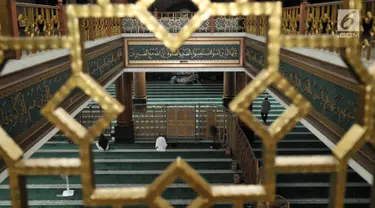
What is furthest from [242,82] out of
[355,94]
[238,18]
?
[355,94]

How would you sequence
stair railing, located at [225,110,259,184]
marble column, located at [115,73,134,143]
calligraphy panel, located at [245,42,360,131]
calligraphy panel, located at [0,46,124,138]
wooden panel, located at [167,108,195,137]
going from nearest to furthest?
1. calligraphy panel, located at [0,46,124,138]
2. calligraphy panel, located at [245,42,360,131]
3. stair railing, located at [225,110,259,184]
4. marble column, located at [115,73,134,143]
5. wooden panel, located at [167,108,195,137]

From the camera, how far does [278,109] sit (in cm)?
1246

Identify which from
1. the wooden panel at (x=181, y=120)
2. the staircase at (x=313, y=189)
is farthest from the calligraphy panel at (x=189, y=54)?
the staircase at (x=313, y=189)

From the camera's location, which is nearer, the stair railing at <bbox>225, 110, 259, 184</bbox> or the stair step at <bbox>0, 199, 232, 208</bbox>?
the stair railing at <bbox>225, 110, 259, 184</bbox>

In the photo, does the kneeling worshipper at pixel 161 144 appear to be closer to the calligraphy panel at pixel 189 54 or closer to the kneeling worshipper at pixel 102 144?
the kneeling worshipper at pixel 102 144

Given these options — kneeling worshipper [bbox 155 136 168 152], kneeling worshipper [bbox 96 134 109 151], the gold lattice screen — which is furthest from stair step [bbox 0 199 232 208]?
the gold lattice screen

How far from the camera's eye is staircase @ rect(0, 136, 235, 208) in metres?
6.54

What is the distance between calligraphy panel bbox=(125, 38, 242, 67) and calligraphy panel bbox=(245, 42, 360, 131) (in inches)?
144

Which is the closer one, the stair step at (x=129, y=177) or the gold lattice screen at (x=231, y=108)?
the gold lattice screen at (x=231, y=108)

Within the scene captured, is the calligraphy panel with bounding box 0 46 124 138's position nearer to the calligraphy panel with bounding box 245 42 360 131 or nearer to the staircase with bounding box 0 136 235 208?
the calligraphy panel with bounding box 245 42 360 131

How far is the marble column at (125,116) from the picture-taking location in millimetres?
9055

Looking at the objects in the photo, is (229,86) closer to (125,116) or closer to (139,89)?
(139,89)

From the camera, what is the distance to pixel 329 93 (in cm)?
340

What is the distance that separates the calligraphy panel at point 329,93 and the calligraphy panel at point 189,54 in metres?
3.65
